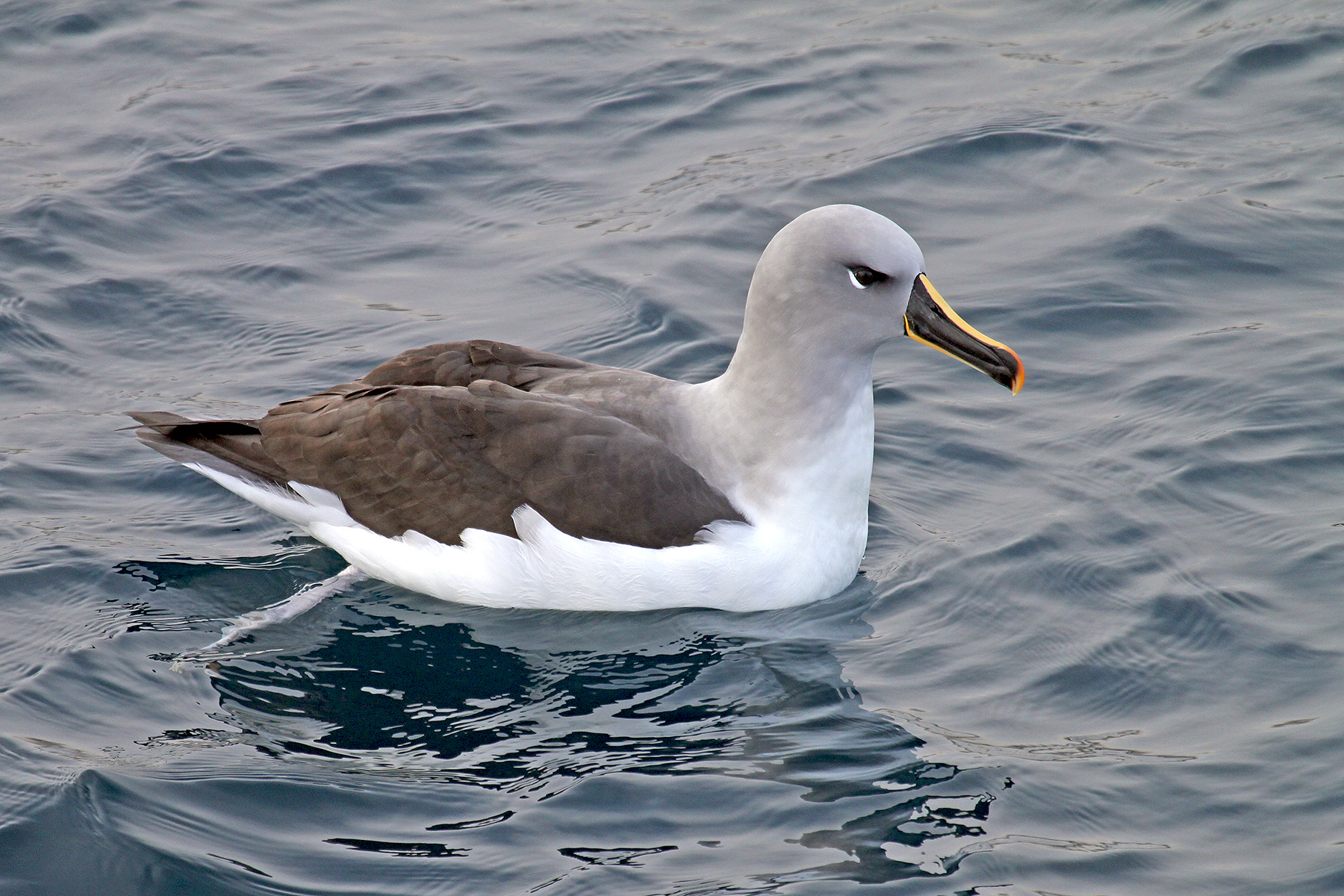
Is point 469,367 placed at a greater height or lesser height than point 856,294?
lesser

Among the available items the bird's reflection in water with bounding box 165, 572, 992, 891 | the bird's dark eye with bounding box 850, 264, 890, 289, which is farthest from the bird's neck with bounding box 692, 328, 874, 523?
the bird's reflection in water with bounding box 165, 572, 992, 891

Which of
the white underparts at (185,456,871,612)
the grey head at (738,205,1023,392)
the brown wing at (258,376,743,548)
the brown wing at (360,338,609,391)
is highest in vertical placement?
the grey head at (738,205,1023,392)

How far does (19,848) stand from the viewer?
5906 mm

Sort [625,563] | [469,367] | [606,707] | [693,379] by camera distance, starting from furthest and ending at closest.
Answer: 1. [693,379]
2. [469,367]
3. [625,563]
4. [606,707]

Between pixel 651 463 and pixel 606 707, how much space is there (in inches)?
48.2

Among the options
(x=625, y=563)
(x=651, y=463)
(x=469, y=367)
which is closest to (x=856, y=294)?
(x=651, y=463)

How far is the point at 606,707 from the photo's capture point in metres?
7.00

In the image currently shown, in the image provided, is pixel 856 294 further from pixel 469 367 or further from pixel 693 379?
pixel 693 379

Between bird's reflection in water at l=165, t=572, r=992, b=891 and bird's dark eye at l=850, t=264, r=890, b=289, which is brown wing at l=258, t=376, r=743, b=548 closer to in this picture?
bird's reflection in water at l=165, t=572, r=992, b=891

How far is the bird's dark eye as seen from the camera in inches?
293

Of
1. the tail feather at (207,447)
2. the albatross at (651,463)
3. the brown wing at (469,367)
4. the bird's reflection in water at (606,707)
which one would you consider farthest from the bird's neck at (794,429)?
the tail feather at (207,447)

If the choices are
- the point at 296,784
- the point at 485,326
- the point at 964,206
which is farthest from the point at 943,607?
the point at 964,206

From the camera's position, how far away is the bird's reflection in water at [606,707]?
20.8 feet

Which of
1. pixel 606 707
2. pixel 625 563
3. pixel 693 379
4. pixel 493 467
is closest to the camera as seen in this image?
pixel 606 707
